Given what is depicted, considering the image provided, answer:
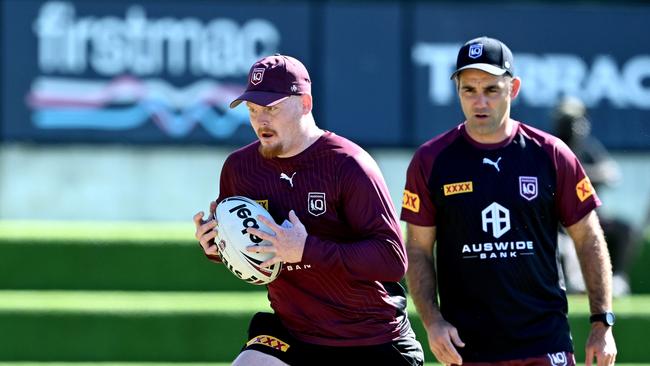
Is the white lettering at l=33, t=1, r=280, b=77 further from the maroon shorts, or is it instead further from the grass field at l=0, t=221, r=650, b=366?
the maroon shorts

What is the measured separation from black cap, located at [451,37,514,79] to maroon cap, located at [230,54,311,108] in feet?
1.90

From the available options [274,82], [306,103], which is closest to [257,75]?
[274,82]

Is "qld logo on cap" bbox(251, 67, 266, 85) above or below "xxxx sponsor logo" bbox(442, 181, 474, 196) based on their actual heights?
above

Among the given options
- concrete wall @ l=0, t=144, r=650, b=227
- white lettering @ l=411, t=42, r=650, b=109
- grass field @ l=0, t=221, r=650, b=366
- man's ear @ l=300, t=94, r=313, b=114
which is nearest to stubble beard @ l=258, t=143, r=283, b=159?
man's ear @ l=300, t=94, r=313, b=114

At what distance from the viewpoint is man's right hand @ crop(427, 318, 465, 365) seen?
4.60m

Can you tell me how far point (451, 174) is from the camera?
474 centimetres

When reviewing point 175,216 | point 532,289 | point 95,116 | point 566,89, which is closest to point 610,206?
point 566,89

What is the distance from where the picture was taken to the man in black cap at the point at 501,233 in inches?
184

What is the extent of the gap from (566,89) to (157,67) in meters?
3.46

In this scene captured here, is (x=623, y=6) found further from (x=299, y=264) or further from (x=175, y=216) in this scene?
(x=299, y=264)

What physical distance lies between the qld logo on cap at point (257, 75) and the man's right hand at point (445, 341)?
111 centimetres

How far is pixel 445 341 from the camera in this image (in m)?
4.60

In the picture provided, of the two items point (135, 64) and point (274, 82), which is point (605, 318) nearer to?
point (274, 82)

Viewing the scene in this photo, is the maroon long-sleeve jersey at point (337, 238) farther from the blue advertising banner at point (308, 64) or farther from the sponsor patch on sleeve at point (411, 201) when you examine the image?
the blue advertising banner at point (308, 64)
